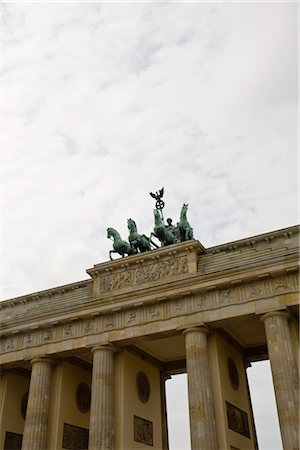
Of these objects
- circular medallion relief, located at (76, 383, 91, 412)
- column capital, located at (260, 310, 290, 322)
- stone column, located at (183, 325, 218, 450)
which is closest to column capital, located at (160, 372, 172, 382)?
circular medallion relief, located at (76, 383, 91, 412)

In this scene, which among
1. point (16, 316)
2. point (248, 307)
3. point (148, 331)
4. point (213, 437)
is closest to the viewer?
point (213, 437)

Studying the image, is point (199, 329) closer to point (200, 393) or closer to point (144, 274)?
point (200, 393)

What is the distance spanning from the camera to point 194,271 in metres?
24.0

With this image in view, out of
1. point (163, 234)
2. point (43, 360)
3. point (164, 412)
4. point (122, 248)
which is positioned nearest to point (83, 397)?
point (43, 360)

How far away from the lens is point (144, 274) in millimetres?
25344

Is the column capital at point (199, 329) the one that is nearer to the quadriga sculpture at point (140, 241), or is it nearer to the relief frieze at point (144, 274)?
the relief frieze at point (144, 274)

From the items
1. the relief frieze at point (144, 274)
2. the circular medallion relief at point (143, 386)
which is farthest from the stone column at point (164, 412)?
the relief frieze at point (144, 274)

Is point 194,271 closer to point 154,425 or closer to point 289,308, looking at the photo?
point 289,308

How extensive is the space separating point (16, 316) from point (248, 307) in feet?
44.8

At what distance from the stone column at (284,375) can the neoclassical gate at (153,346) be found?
0.14ft

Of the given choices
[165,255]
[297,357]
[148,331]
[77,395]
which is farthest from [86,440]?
[297,357]

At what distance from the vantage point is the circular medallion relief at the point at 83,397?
87.5ft

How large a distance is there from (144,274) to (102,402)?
6.37 m

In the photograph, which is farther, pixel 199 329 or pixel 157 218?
pixel 157 218
